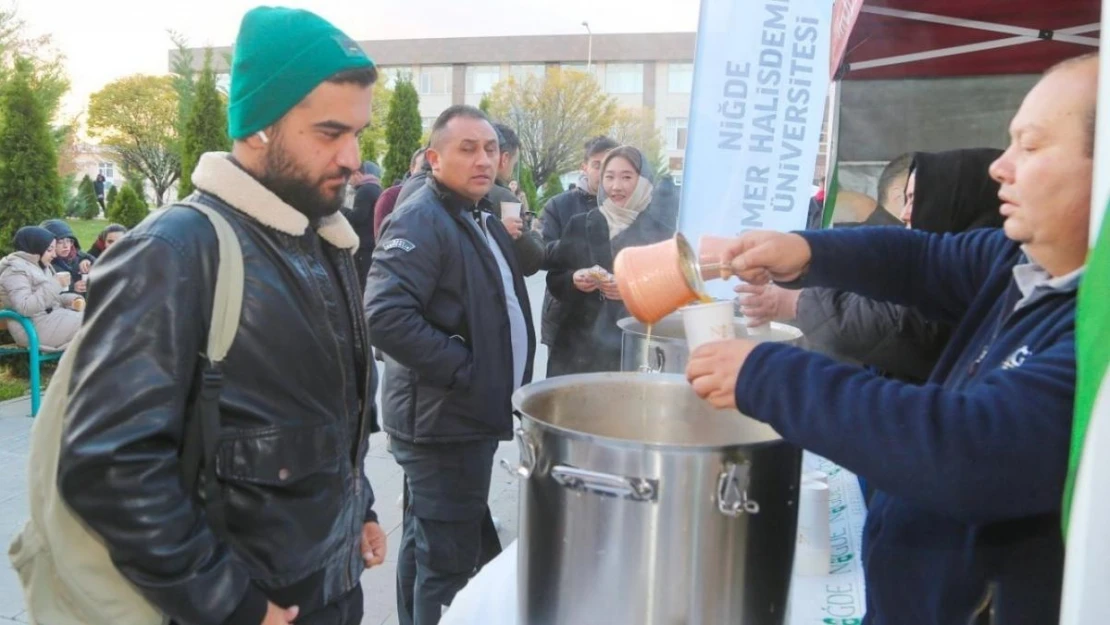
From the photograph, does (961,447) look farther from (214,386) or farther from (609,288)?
(609,288)

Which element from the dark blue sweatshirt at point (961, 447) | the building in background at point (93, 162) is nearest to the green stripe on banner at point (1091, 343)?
the dark blue sweatshirt at point (961, 447)

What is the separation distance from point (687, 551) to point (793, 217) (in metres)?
3.05

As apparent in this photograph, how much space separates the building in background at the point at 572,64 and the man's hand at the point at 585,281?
42959 millimetres

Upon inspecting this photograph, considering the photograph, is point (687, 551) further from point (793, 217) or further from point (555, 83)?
point (555, 83)

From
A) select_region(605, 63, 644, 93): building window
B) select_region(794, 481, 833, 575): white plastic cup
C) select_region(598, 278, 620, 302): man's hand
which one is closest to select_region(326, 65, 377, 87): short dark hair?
select_region(794, 481, 833, 575): white plastic cup

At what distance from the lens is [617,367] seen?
4.53 metres

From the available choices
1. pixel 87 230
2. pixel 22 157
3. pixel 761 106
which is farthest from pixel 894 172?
pixel 87 230

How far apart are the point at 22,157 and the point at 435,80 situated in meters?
47.8

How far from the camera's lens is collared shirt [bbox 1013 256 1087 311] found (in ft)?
3.96

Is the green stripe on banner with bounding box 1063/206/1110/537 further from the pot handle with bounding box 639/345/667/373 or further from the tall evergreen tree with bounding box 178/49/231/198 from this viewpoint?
the tall evergreen tree with bounding box 178/49/231/198

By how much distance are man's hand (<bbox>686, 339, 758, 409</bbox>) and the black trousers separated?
1880 millimetres

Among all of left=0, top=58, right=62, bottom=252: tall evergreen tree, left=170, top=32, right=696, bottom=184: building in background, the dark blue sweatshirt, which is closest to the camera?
the dark blue sweatshirt

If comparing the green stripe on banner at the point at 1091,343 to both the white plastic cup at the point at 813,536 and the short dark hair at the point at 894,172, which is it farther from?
the short dark hair at the point at 894,172

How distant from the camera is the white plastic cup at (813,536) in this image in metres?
2.07
